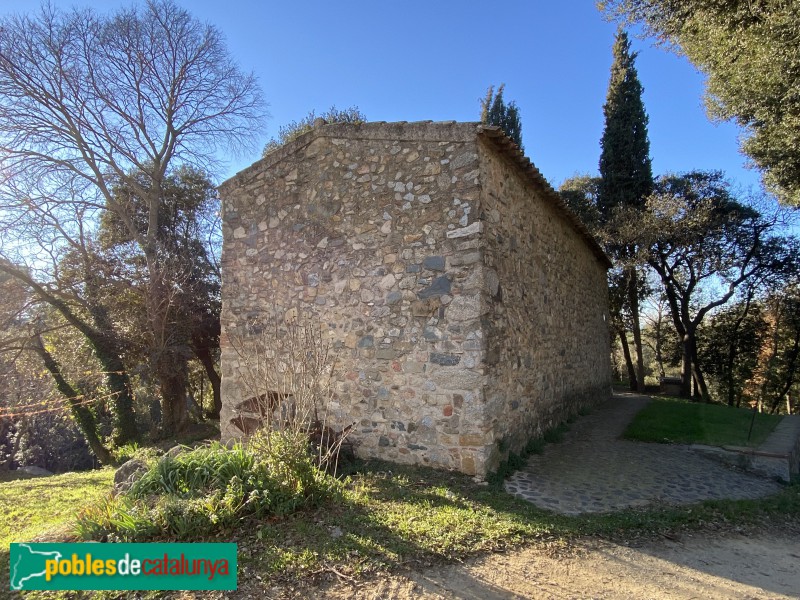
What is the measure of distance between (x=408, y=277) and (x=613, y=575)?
3899mm

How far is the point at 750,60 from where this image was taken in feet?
26.1

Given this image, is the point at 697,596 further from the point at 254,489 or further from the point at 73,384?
the point at 73,384

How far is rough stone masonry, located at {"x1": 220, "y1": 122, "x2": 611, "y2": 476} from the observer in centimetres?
584

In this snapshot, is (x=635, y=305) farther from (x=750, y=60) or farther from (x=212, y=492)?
(x=212, y=492)

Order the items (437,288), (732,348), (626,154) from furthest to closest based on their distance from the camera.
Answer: (732,348) → (626,154) → (437,288)

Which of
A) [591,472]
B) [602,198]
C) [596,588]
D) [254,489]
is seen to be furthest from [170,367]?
[602,198]

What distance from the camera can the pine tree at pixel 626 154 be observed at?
61.6 feet

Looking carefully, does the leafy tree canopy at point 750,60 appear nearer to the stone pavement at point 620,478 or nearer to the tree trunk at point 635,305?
the stone pavement at point 620,478

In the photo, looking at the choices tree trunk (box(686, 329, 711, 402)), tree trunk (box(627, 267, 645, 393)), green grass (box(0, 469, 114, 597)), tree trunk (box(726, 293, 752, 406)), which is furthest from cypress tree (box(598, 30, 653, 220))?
green grass (box(0, 469, 114, 597))

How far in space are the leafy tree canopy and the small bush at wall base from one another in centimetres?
917

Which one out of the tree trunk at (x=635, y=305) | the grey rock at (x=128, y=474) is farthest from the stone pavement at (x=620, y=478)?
the tree trunk at (x=635, y=305)

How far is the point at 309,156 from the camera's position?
7.19 metres

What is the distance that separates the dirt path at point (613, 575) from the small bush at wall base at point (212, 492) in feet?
4.17

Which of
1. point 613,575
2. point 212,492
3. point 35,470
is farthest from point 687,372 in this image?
point 35,470
